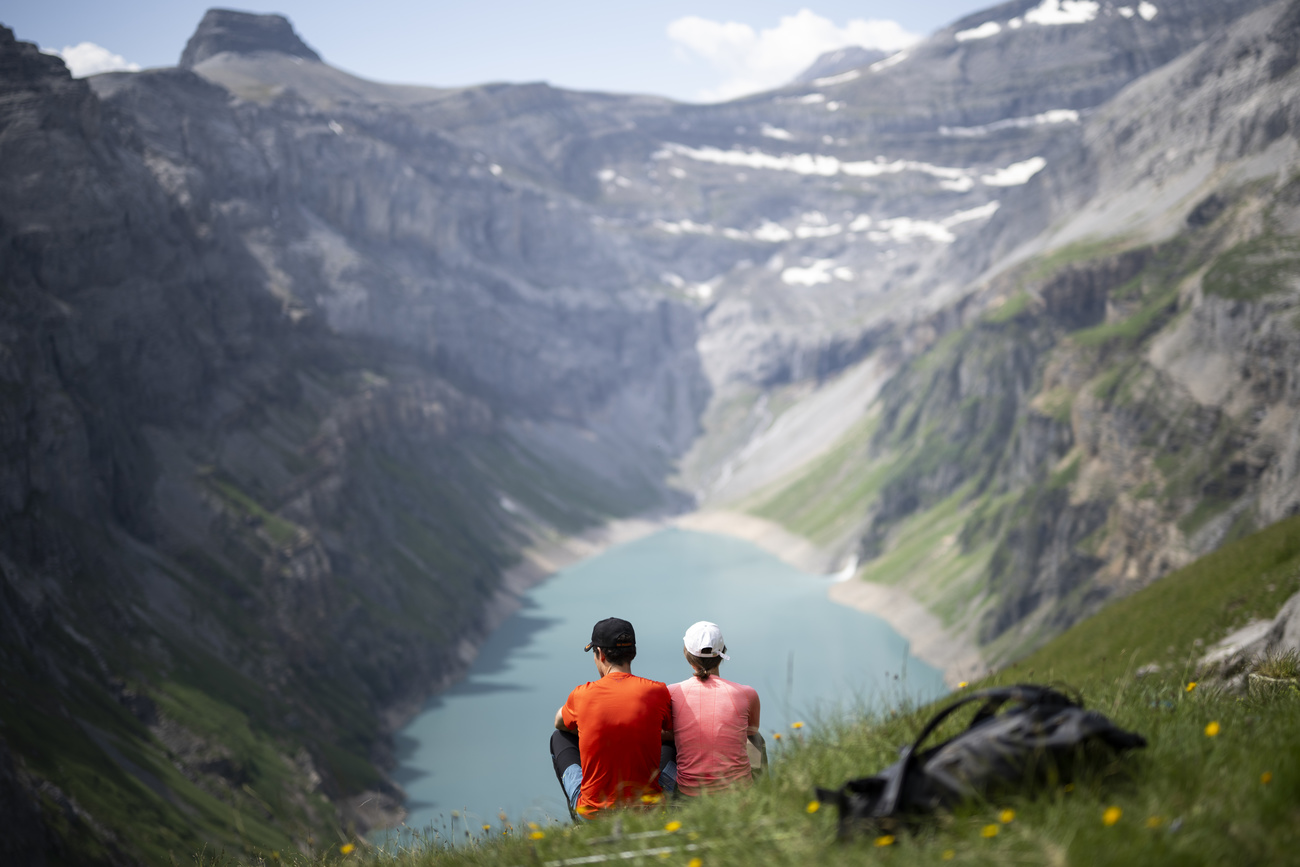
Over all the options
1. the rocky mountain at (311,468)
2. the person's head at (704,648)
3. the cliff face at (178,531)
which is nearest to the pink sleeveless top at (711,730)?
the person's head at (704,648)

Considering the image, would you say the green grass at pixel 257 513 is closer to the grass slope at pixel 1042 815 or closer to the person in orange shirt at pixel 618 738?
the grass slope at pixel 1042 815

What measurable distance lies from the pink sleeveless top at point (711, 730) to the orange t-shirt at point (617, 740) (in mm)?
301

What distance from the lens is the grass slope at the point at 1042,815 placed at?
208 inches

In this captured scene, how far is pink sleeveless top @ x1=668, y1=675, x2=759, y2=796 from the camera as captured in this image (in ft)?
30.4

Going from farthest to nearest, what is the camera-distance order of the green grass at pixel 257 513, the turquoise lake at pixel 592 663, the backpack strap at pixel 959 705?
the green grass at pixel 257 513, the turquoise lake at pixel 592 663, the backpack strap at pixel 959 705

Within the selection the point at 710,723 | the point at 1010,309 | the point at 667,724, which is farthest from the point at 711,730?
the point at 1010,309

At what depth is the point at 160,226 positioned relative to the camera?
A: 112 meters

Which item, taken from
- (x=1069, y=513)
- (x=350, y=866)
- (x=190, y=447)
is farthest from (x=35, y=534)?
(x=1069, y=513)

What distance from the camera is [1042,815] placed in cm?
580

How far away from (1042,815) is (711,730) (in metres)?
4.21

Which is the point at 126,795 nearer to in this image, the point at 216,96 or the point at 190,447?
the point at 190,447

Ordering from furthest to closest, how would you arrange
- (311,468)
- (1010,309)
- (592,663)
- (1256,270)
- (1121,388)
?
(1010,309)
(592,663)
(311,468)
(1121,388)
(1256,270)

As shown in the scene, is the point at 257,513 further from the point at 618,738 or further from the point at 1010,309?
the point at 1010,309

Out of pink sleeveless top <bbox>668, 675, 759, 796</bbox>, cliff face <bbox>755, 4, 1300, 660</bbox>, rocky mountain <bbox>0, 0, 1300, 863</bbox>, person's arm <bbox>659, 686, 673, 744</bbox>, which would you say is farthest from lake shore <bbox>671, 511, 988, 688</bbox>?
pink sleeveless top <bbox>668, 675, 759, 796</bbox>
